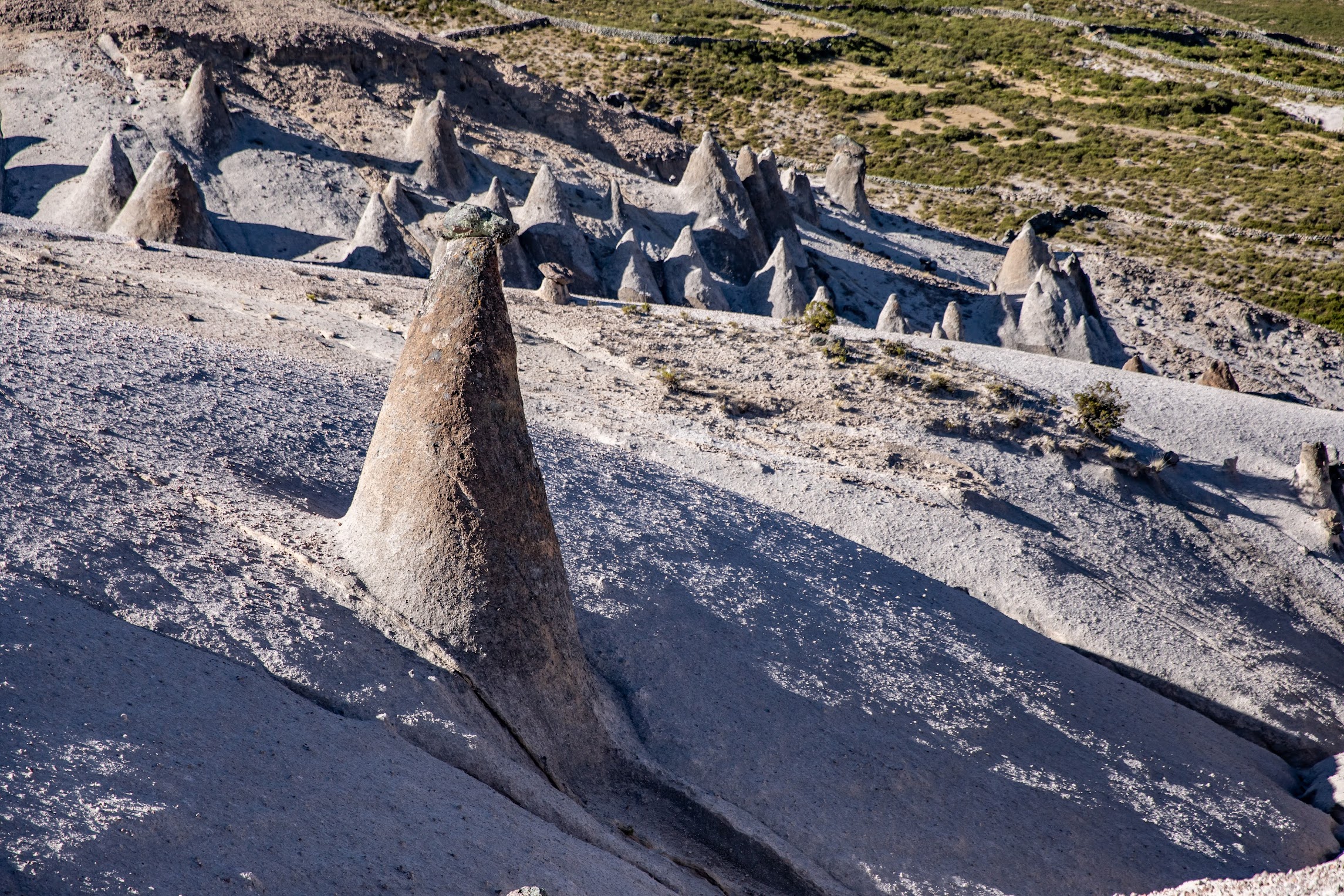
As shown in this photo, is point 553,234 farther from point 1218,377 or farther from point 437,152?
point 1218,377

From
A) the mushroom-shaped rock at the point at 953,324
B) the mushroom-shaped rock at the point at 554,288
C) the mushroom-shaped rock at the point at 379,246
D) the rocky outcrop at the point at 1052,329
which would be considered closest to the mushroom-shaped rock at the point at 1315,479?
the mushroom-shaped rock at the point at 953,324

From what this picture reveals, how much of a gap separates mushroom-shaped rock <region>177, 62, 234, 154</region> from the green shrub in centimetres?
2220

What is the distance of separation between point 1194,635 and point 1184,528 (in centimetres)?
274

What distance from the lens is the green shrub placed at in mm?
15570

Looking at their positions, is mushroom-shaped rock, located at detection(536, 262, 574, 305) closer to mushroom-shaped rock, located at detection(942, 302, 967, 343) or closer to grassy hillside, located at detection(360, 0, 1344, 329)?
mushroom-shaped rock, located at detection(942, 302, 967, 343)

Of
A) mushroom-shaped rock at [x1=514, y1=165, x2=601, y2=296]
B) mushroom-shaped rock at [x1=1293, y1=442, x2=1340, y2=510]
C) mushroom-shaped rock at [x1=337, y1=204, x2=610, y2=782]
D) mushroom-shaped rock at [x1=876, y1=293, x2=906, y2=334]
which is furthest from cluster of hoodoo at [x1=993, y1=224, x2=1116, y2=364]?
mushroom-shaped rock at [x1=337, y1=204, x2=610, y2=782]

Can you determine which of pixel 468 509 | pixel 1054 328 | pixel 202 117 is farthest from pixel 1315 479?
pixel 202 117

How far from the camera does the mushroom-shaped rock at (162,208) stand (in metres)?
19.7

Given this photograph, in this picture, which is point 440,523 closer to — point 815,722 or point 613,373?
point 815,722

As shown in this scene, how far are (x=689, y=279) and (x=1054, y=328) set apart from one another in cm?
1117

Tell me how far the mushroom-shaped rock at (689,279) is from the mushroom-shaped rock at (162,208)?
11.7 m

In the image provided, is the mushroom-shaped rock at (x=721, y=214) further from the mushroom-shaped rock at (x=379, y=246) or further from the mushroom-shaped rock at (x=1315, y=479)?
the mushroom-shaped rock at (x=1315, y=479)

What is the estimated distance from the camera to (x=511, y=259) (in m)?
22.6

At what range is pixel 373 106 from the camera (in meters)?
29.2
